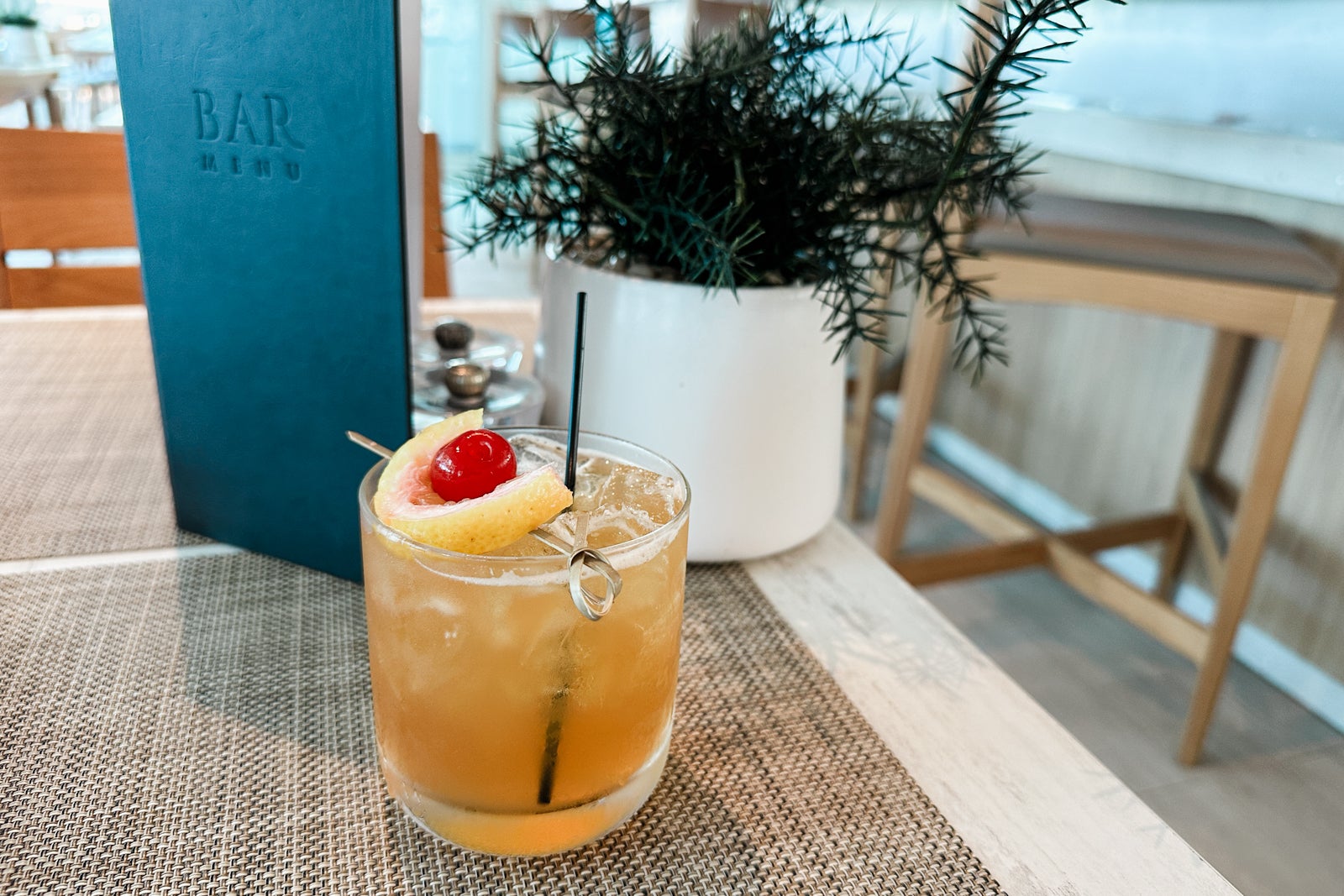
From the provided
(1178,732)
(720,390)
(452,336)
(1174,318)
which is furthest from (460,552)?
(1178,732)

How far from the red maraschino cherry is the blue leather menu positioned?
14 centimetres

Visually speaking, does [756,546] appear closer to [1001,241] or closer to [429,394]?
[429,394]

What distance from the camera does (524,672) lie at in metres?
0.33

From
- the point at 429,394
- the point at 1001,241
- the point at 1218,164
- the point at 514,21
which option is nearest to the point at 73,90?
the point at 429,394

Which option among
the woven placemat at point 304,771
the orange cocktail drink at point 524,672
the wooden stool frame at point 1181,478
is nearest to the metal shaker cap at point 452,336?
the woven placemat at point 304,771

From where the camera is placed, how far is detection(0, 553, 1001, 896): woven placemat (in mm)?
357

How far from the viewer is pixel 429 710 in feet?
1.14

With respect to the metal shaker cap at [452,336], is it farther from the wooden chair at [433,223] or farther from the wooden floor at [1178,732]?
the wooden floor at [1178,732]

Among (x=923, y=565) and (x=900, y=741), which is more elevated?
(x=900, y=741)

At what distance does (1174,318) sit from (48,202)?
1.35 m

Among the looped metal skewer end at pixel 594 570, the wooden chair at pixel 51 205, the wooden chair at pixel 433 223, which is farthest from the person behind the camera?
the wooden chair at pixel 433 223

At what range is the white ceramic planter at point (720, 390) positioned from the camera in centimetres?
54

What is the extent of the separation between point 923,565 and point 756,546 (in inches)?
37.8

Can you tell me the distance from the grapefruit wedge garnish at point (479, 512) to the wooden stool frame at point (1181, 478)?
912 millimetres
